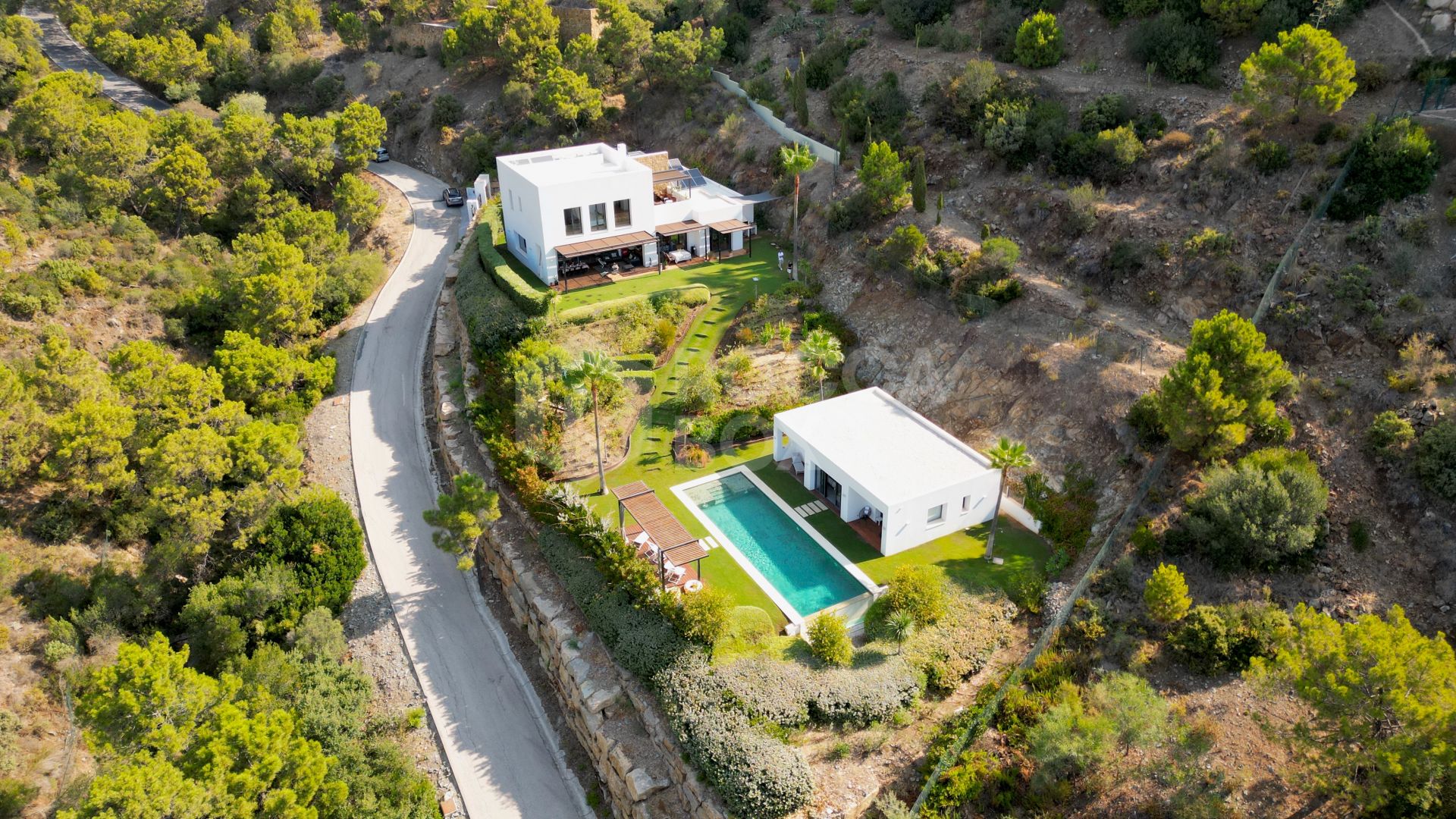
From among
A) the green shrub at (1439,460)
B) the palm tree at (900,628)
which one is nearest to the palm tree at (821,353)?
the palm tree at (900,628)

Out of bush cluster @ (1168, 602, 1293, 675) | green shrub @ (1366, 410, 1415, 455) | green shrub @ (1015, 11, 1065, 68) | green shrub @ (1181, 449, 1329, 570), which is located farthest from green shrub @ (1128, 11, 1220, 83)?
bush cluster @ (1168, 602, 1293, 675)

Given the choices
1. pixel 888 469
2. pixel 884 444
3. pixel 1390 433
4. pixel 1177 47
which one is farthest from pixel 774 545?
pixel 1177 47

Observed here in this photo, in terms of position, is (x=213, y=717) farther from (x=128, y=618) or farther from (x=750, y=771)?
(x=750, y=771)

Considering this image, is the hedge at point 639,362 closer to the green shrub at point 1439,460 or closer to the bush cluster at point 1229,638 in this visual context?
the bush cluster at point 1229,638

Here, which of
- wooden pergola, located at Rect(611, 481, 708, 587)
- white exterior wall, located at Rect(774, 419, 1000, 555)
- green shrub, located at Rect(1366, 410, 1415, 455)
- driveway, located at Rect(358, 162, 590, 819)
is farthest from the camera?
white exterior wall, located at Rect(774, 419, 1000, 555)

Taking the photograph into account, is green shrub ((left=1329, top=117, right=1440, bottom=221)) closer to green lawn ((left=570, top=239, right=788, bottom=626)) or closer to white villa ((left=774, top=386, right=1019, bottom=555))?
white villa ((left=774, top=386, right=1019, bottom=555))

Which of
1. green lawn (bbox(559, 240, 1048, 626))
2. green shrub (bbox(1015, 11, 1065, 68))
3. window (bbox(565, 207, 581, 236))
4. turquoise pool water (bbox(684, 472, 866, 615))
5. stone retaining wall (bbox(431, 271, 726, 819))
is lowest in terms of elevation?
stone retaining wall (bbox(431, 271, 726, 819))

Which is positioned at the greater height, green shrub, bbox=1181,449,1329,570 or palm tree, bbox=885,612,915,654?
green shrub, bbox=1181,449,1329,570
